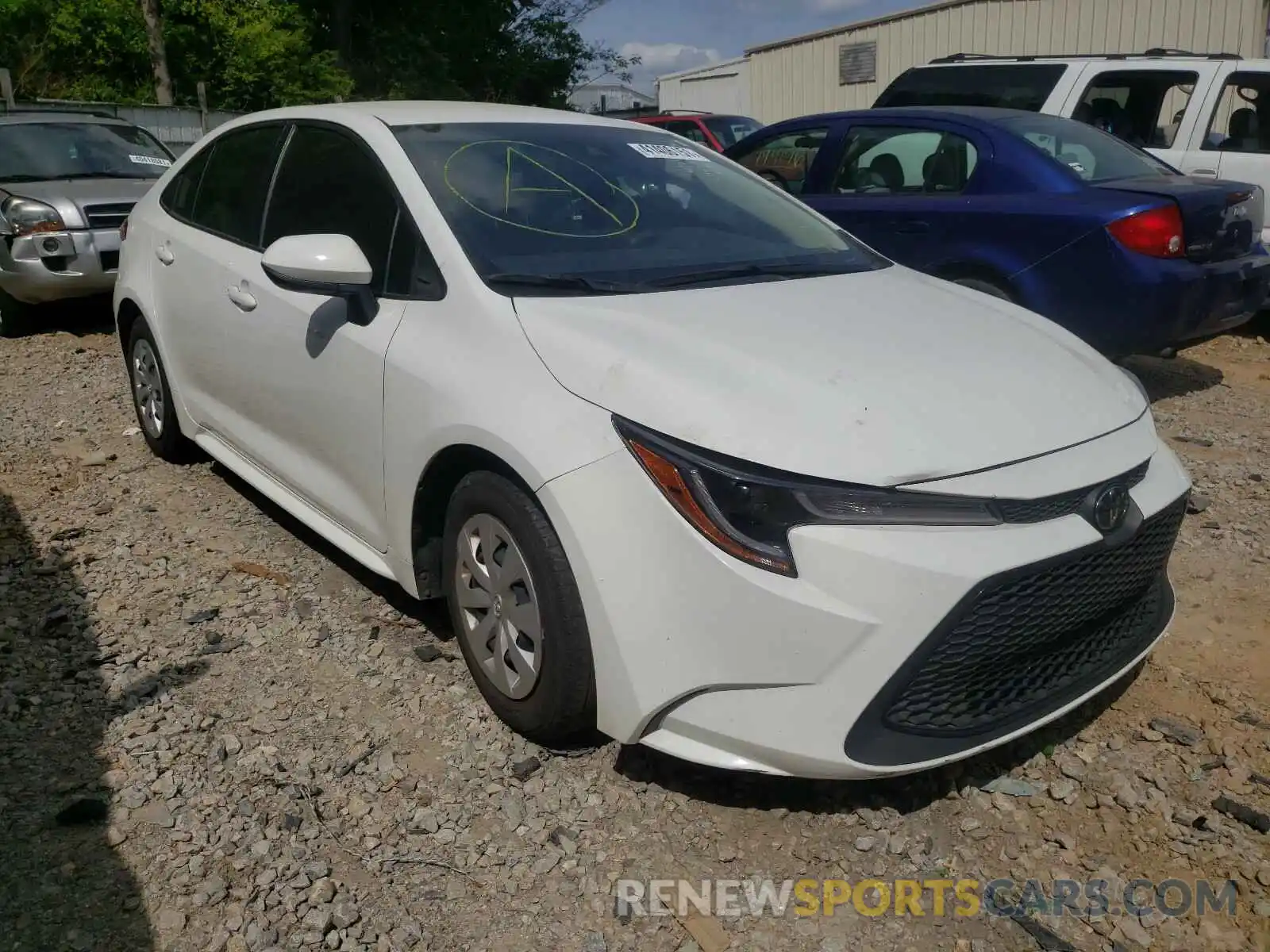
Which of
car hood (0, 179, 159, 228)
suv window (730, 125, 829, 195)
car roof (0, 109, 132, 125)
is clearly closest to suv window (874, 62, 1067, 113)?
suv window (730, 125, 829, 195)

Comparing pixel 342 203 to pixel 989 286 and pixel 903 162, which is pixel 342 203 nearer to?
pixel 989 286

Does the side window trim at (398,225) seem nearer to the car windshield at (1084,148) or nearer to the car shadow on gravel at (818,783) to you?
the car shadow on gravel at (818,783)

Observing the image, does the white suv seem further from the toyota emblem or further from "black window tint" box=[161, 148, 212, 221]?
"black window tint" box=[161, 148, 212, 221]

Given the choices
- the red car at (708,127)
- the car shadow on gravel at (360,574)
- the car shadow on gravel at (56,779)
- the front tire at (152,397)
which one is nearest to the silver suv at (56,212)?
the front tire at (152,397)

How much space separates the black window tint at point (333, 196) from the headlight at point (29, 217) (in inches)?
184

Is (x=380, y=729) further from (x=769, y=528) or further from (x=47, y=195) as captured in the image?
(x=47, y=195)

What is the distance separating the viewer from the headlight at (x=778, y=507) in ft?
7.80

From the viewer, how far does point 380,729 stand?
318cm

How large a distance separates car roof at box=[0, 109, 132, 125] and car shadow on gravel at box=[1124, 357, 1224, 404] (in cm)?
824

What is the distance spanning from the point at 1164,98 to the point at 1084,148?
2.12 metres

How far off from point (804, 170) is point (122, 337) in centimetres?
411

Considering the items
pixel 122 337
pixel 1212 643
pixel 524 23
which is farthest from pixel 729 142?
pixel 524 23

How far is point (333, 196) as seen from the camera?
3750mm

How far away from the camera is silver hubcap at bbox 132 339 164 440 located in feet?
16.5
